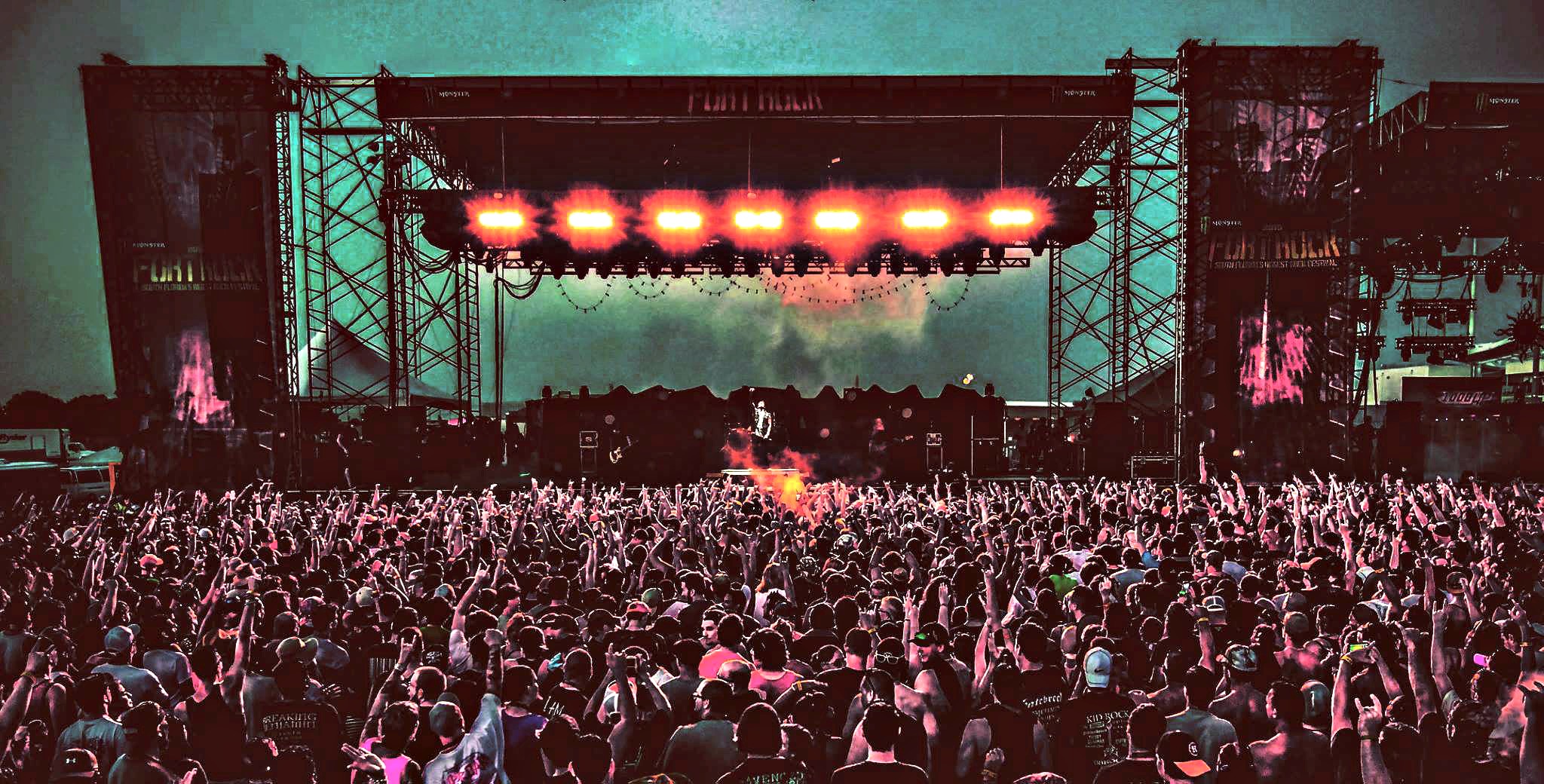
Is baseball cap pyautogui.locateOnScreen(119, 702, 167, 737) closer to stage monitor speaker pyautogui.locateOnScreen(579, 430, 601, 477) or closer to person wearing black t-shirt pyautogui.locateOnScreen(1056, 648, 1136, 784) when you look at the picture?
person wearing black t-shirt pyautogui.locateOnScreen(1056, 648, 1136, 784)

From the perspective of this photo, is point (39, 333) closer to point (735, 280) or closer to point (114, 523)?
point (114, 523)

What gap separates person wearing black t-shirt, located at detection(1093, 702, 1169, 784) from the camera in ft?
11.2

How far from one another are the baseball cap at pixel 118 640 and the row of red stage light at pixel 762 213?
12.0 metres

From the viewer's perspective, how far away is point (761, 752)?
3.38 meters

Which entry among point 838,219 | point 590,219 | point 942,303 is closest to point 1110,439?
point 838,219

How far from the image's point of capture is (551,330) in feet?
96.1

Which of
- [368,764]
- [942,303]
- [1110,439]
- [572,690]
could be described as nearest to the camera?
[368,764]

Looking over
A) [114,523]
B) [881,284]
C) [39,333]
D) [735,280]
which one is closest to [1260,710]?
[114,523]

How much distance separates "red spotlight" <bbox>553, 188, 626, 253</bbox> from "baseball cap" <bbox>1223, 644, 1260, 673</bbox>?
45.1ft

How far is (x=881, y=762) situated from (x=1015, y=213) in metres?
14.1

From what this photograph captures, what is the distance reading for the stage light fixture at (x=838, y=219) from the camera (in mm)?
16453

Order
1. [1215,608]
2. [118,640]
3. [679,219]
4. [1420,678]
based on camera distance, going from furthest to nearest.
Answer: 1. [679,219]
2. [1215,608]
3. [118,640]
4. [1420,678]

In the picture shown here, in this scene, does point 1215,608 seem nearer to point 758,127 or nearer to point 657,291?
point 758,127

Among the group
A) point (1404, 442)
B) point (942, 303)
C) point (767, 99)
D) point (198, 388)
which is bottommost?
point (1404, 442)
